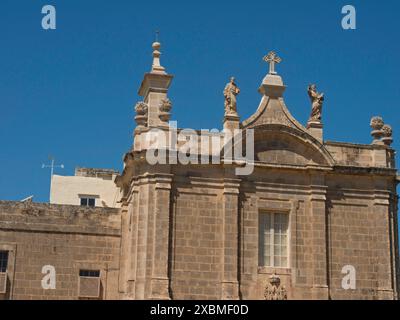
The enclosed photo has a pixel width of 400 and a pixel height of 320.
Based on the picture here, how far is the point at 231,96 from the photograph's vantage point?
33.4 metres

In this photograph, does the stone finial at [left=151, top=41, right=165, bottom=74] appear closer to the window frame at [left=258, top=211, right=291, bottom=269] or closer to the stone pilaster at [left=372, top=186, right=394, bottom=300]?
the window frame at [left=258, top=211, right=291, bottom=269]

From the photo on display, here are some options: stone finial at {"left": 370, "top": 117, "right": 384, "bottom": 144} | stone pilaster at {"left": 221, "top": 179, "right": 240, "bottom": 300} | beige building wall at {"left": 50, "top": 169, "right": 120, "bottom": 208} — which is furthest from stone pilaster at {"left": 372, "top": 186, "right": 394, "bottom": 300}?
beige building wall at {"left": 50, "top": 169, "right": 120, "bottom": 208}

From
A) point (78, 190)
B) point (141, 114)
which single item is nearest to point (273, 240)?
point (141, 114)

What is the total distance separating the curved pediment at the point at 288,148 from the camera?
33312mm

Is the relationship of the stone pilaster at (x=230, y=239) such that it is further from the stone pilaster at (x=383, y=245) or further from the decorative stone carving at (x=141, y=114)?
the stone pilaster at (x=383, y=245)

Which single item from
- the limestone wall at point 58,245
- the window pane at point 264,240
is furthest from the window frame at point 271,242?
the limestone wall at point 58,245

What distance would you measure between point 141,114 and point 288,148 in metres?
5.34

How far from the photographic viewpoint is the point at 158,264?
31.1 m

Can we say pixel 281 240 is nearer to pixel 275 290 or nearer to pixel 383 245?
pixel 275 290

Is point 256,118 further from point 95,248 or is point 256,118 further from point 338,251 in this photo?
point 95,248

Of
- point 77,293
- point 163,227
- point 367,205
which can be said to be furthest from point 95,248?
point 367,205

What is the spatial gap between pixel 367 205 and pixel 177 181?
6973 mm

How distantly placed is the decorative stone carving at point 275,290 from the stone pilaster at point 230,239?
45.6 inches

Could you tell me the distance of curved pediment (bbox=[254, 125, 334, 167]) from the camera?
3331 cm
